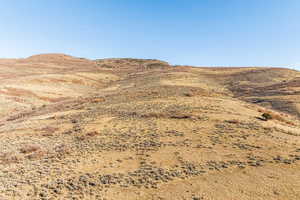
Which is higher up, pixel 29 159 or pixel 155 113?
pixel 155 113

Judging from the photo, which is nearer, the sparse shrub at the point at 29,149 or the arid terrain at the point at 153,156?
the arid terrain at the point at 153,156

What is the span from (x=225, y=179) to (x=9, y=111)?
37.0m

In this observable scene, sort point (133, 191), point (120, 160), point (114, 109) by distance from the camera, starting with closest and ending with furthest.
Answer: point (133, 191) < point (120, 160) < point (114, 109)

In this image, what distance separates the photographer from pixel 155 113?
2358cm

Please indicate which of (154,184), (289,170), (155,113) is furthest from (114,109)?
(289,170)

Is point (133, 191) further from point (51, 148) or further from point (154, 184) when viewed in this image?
point (51, 148)

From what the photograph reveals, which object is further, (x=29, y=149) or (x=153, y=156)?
(x=29, y=149)

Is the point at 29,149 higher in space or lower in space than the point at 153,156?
lower

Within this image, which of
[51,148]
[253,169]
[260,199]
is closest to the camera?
[260,199]

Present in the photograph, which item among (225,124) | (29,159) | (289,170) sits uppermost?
(225,124)

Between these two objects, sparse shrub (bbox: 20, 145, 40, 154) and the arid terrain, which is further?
sparse shrub (bbox: 20, 145, 40, 154)

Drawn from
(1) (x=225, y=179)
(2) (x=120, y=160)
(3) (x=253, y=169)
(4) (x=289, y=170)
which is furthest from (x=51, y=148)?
(4) (x=289, y=170)

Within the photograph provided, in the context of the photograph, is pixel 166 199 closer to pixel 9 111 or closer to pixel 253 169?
pixel 253 169

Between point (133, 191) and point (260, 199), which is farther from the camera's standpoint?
point (133, 191)
